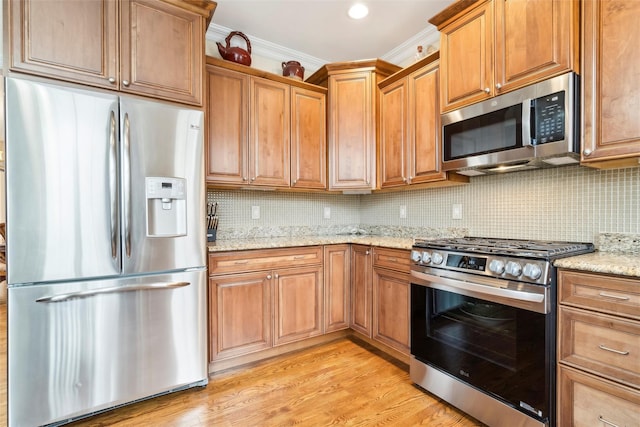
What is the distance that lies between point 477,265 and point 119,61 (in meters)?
2.32

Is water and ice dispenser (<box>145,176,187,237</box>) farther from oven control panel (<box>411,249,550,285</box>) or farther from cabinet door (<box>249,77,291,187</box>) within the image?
oven control panel (<box>411,249,550,285</box>)

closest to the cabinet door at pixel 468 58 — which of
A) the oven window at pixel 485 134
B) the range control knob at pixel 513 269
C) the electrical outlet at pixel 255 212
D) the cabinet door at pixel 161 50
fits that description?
the oven window at pixel 485 134

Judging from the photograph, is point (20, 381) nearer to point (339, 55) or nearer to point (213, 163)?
point (213, 163)

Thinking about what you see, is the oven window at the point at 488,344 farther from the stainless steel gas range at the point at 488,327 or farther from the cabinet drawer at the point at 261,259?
the cabinet drawer at the point at 261,259

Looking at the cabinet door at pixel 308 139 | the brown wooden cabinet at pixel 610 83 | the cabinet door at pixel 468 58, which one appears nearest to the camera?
the brown wooden cabinet at pixel 610 83

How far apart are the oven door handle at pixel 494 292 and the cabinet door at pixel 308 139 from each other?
1352mm

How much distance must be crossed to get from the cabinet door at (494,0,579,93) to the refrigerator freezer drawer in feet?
7.39

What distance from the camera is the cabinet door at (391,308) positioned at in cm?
233

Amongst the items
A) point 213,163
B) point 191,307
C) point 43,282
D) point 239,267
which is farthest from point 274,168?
point 43,282

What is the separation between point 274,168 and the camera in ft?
9.05

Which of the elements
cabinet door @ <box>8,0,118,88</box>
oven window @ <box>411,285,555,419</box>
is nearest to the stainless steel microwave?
oven window @ <box>411,285,555,419</box>

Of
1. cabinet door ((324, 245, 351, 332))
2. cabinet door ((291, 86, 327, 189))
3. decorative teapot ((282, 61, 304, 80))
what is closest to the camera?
cabinet door ((324, 245, 351, 332))

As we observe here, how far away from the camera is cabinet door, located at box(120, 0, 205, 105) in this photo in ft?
6.11

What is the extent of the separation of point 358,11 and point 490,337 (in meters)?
2.50
